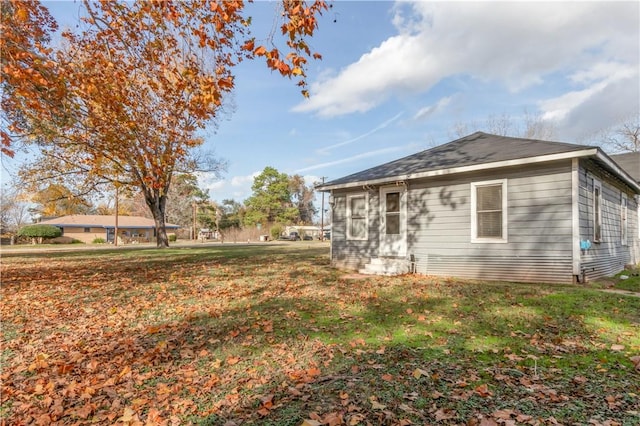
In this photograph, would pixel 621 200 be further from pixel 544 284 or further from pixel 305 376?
pixel 305 376

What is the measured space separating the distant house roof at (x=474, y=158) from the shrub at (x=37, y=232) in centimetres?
3512

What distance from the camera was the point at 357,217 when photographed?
10.5 metres

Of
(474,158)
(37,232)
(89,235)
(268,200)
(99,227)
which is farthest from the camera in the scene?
(268,200)

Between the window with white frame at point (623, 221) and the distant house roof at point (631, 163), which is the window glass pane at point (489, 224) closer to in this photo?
the window with white frame at point (623, 221)

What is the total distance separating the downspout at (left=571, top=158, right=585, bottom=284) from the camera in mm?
6844

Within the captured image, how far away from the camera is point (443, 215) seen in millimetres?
8781

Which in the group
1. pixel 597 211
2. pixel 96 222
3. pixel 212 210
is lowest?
pixel 597 211

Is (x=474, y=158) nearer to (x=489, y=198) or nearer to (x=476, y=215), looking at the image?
(x=489, y=198)

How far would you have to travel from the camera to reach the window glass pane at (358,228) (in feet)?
34.1

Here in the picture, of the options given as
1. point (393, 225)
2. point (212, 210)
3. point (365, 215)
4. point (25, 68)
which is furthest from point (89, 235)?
point (393, 225)

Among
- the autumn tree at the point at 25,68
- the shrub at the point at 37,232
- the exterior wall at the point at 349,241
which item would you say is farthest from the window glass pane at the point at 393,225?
the shrub at the point at 37,232

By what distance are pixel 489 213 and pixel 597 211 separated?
→ 115 inches

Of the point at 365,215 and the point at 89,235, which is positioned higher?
the point at 365,215

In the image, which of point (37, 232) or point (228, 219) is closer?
point (37, 232)
